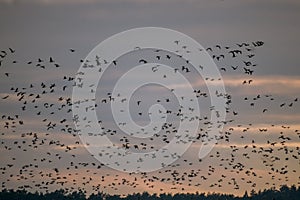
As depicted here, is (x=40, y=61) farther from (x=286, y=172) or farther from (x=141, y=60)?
(x=286, y=172)

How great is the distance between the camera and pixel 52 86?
9906 centimetres

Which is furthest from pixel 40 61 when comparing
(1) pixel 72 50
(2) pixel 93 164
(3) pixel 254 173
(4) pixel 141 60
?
(3) pixel 254 173

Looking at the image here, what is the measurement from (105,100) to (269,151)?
18.6 metres

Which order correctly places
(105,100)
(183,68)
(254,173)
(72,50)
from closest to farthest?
1. (72,50)
2. (183,68)
3. (105,100)
4. (254,173)

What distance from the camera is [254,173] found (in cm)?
11212

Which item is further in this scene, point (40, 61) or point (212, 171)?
point (212, 171)

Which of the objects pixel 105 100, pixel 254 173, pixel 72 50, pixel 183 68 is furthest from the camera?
pixel 254 173

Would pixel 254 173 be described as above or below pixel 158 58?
below

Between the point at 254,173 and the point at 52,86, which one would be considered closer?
the point at 52,86

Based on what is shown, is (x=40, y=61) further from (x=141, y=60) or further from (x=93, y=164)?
(x=93, y=164)

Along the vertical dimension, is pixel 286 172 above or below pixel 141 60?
below

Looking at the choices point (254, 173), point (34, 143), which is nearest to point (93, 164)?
point (34, 143)

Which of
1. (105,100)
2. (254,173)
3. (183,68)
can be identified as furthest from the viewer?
(254,173)

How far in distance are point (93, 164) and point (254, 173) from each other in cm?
1764
